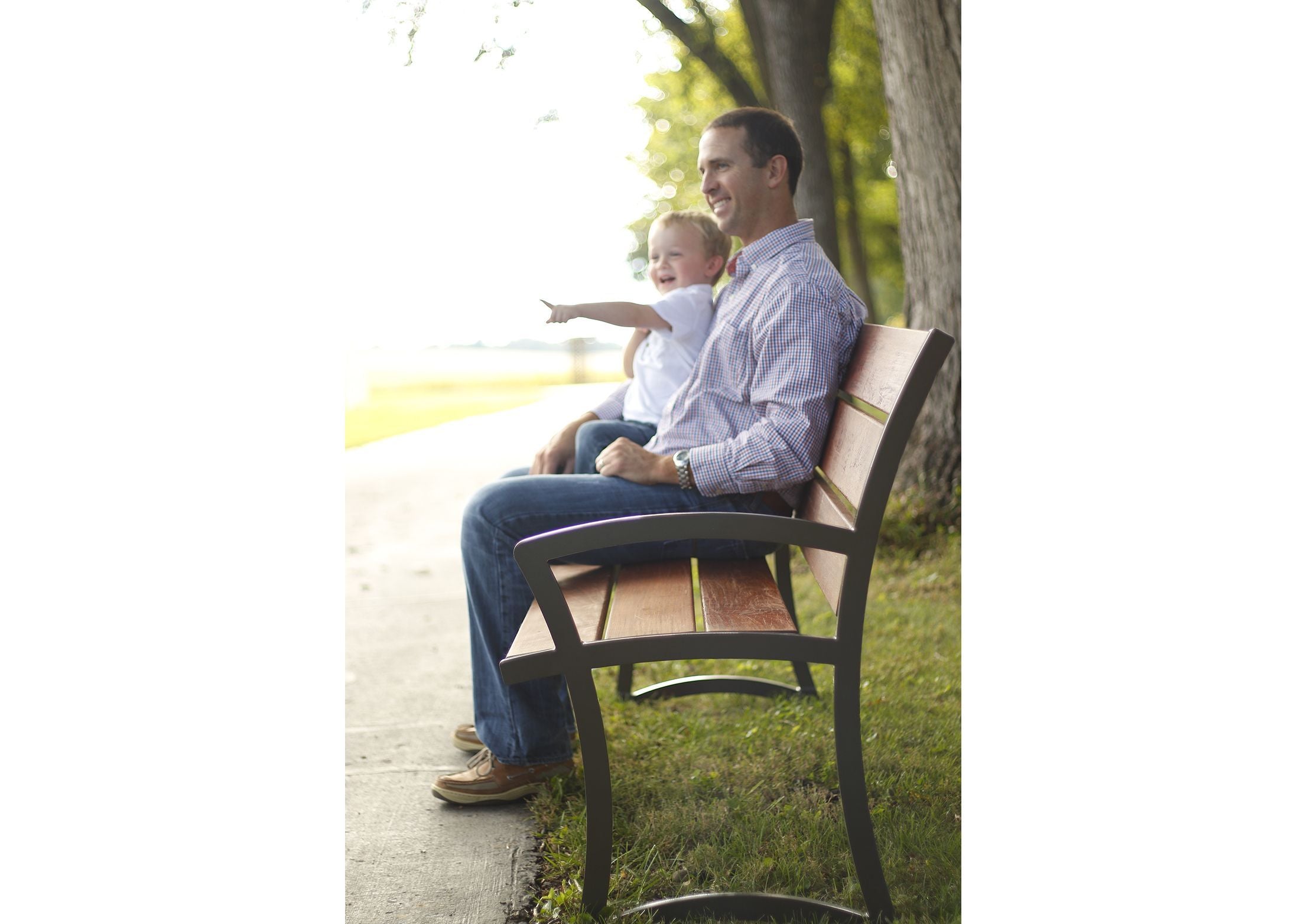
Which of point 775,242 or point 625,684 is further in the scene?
point 625,684

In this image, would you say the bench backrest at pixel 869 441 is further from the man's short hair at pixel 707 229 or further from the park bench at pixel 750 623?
the man's short hair at pixel 707 229

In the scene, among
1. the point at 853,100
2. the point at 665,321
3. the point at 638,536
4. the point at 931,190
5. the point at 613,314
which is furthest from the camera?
the point at 853,100

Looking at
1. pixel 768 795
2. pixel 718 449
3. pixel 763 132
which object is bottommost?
pixel 768 795

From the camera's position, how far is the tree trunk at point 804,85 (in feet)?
23.5

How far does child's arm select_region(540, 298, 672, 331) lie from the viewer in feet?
8.93

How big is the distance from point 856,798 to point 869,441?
688 millimetres

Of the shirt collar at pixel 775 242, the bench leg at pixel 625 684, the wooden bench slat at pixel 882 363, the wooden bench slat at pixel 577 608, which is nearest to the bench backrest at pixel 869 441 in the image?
the wooden bench slat at pixel 882 363

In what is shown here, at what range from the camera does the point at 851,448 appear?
225 cm

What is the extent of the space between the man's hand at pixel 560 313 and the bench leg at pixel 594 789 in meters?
1.03

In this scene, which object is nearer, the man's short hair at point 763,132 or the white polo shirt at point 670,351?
the man's short hair at point 763,132

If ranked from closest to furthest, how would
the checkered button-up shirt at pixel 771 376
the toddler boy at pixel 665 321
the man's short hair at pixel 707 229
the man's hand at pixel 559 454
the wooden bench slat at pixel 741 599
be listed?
the wooden bench slat at pixel 741 599
the checkered button-up shirt at pixel 771 376
the toddler boy at pixel 665 321
the man's hand at pixel 559 454
the man's short hair at pixel 707 229

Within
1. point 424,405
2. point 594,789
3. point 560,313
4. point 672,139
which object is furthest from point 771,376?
point 424,405

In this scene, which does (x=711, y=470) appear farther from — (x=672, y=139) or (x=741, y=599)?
(x=672, y=139)
